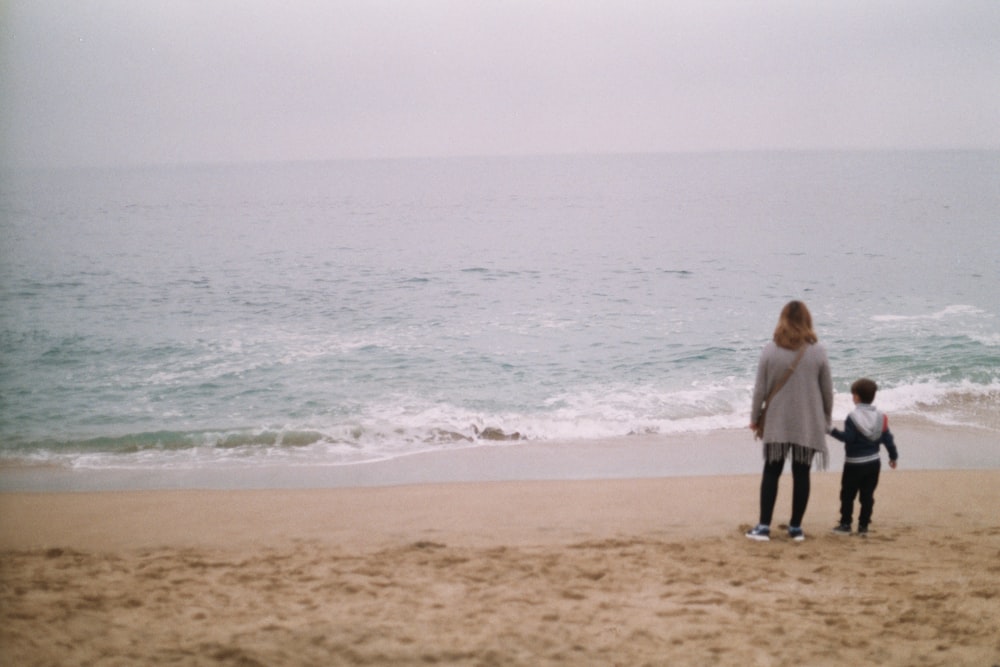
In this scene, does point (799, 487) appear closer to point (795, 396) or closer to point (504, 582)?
point (795, 396)

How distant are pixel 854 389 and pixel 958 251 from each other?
106 feet

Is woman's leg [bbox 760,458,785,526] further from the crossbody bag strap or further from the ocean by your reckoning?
the ocean

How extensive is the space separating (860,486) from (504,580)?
281cm

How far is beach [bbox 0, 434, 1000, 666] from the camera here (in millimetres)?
3695

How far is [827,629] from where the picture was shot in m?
3.89

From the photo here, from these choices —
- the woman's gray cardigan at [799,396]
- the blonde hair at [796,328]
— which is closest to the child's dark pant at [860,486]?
the woman's gray cardigan at [799,396]

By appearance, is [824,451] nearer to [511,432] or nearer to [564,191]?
[511,432]

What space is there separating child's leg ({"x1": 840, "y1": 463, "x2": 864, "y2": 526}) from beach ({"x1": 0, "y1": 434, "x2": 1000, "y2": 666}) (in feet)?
0.70

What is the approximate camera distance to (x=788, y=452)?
17.4ft

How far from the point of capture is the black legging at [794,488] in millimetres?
5332

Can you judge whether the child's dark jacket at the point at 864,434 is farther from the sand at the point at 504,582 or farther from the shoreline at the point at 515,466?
the shoreline at the point at 515,466

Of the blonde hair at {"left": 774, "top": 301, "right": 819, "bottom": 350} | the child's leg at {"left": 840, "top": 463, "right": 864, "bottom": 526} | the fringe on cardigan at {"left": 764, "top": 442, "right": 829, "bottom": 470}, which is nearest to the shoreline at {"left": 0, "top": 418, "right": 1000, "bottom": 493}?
the child's leg at {"left": 840, "top": 463, "right": 864, "bottom": 526}

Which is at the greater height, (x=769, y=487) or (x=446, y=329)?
(x=446, y=329)

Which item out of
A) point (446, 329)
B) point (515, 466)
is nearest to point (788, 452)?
point (515, 466)
